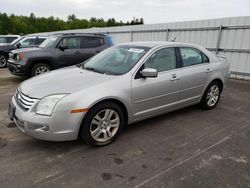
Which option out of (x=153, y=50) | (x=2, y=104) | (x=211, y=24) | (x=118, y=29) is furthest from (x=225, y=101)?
(x=118, y=29)

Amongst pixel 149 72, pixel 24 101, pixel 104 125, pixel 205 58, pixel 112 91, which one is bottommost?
pixel 104 125

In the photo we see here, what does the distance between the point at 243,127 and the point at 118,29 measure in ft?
39.8

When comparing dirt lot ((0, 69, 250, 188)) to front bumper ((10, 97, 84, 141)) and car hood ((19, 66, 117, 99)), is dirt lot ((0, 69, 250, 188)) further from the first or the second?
car hood ((19, 66, 117, 99))

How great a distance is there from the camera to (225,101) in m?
6.11

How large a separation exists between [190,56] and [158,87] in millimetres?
1268

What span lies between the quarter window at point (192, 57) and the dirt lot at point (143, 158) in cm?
118

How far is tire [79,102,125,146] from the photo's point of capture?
327cm

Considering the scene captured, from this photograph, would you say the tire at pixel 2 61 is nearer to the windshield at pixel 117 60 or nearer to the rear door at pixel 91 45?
the rear door at pixel 91 45

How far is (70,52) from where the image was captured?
8.36 m

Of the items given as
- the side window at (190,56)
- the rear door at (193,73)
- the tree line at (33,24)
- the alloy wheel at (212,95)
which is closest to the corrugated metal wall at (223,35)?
the alloy wheel at (212,95)

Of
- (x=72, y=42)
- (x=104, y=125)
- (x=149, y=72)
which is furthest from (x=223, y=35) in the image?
(x=104, y=125)

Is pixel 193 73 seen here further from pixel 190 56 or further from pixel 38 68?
pixel 38 68

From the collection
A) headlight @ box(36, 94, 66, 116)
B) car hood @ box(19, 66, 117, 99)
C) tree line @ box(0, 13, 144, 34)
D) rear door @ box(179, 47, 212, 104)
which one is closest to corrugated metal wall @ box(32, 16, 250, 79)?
rear door @ box(179, 47, 212, 104)

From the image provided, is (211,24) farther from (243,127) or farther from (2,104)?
(2,104)
